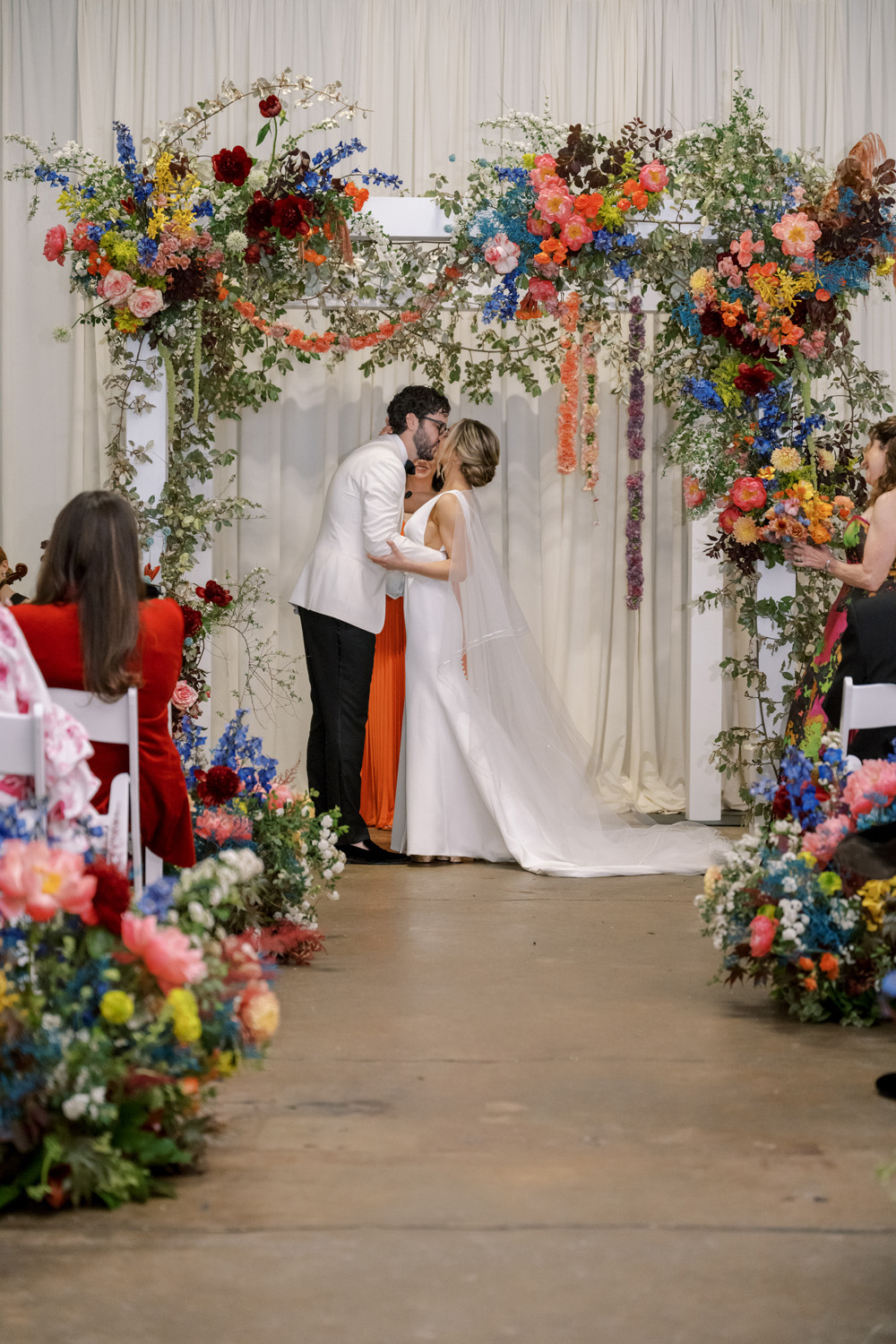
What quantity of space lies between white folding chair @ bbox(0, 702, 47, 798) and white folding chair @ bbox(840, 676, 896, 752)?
1.95 metres

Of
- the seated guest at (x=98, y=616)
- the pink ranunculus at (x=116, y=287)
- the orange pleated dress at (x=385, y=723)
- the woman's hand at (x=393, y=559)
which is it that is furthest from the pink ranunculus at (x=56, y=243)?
the orange pleated dress at (x=385, y=723)

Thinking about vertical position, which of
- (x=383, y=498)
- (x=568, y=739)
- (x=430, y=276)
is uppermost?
(x=430, y=276)

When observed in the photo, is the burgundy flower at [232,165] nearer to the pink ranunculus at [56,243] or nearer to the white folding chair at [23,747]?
the pink ranunculus at [56,243]

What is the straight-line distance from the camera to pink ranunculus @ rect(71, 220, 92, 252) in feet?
16.2

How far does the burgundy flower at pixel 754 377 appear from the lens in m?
5.14

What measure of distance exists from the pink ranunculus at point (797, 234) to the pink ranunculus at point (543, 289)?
32.4 inches

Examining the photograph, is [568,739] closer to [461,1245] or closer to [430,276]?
[430,276]

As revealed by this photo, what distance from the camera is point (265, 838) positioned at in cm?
412

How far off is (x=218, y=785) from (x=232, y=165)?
224 centimetres

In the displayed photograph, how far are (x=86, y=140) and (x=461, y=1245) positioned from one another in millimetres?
6221

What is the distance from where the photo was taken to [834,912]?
3.26 metres

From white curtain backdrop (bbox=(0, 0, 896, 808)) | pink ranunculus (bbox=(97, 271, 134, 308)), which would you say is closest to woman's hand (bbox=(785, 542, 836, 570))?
white curtain backdrop (bbox=(0, 0, 896, 808))

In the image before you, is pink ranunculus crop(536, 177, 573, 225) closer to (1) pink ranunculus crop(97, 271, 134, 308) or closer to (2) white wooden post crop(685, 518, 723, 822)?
(1) pink ranunculus crop(97, 271, 134, 308)

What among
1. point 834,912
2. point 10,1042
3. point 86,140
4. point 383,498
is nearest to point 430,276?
point 383,498
